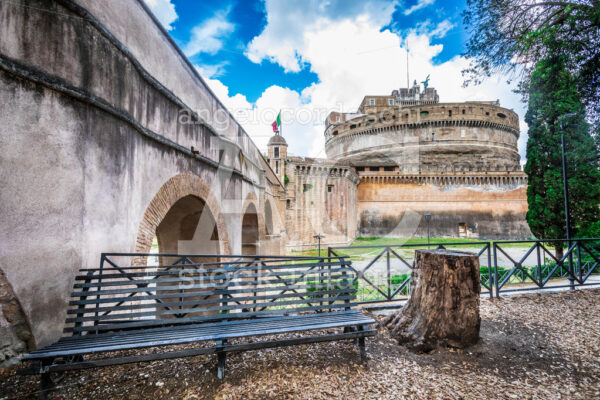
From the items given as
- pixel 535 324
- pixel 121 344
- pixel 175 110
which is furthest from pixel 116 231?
pixel 535 324

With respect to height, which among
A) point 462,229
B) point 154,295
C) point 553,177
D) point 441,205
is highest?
point 553,177

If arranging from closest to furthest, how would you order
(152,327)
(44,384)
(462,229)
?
(44,384), (152,327), (462,229)

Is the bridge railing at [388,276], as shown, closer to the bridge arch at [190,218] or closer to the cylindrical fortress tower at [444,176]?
the bridge arch at [190,218]

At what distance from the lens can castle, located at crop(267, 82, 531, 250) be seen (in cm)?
2345

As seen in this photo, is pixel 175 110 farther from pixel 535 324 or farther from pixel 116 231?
pixel 535 324

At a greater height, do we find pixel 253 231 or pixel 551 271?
pixel 253 231

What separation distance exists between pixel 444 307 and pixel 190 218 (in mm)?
5288

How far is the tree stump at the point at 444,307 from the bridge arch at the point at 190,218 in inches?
148

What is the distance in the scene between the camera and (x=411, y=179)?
28.1m

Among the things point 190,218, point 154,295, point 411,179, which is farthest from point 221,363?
point 411,179

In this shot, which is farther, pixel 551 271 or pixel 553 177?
pixel 553 177

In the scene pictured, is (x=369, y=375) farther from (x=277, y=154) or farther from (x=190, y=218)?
(x=277, y=154)

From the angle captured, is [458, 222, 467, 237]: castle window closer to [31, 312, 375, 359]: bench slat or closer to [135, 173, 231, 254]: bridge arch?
[135, 173, 231, 254]: bridge arch

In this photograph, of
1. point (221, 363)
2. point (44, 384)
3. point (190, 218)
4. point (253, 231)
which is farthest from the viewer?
point (253, 231)
